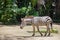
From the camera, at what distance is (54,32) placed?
1091 centimetres

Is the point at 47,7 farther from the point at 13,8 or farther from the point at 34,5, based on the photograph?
the point at 13,8

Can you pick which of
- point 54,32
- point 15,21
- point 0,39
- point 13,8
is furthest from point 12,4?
point 0,39

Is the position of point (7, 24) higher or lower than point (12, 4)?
lower

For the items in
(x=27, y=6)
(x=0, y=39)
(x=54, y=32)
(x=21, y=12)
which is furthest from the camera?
(x=27, y=6)

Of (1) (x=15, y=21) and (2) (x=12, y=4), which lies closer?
(1) (x=15, y=21)

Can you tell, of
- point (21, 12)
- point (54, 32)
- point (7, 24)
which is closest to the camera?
point (54, 32)

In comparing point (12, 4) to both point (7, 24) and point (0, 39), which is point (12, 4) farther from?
point (0, 39)

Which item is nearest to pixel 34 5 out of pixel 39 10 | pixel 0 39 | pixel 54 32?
pixel 39 10

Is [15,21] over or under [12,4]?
under

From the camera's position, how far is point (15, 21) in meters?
14.5

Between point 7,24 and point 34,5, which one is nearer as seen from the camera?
point 7,24

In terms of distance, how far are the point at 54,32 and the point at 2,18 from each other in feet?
15.1

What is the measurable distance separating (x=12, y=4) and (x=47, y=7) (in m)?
2.56

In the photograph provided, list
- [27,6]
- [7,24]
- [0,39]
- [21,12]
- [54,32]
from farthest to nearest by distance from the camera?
1. [27,6]
2. [21,12]
3. [7,24]
4. [54,32]
5. [0,39]
